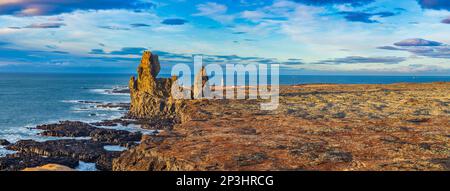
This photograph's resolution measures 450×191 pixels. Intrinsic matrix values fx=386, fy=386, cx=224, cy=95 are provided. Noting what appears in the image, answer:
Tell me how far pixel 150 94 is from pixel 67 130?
3182cm

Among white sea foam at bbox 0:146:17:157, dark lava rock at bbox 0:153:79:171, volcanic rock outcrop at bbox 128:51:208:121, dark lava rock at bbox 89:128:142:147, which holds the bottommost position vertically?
white sea foam at bbox 0:146:17:157

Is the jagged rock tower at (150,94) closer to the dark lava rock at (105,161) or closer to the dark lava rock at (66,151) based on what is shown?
the dark lava rock at (66,151)

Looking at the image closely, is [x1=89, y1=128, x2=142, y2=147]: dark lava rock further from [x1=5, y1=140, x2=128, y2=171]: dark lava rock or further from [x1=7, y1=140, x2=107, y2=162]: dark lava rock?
[x1=7, y1=140, x2=107, y2=162]: dark lava rock

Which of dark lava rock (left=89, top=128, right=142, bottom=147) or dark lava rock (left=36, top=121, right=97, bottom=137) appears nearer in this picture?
dark lava rock (left=89, top=128, right=142, bottom=147)

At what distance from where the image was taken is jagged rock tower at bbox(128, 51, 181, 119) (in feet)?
272

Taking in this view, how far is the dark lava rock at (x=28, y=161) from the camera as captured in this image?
38547 mm

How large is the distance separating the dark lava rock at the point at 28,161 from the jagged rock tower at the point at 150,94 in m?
36.9

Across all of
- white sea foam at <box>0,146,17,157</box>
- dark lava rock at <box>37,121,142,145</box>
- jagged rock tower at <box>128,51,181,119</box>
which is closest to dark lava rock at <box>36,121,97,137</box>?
dark lava rock at <box>37,121,142,145</box>

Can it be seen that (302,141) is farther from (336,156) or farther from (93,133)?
(93,133)

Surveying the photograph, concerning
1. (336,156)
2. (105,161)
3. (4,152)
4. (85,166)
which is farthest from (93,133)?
(336,156)

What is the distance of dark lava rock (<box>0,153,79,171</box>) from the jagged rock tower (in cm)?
3689
